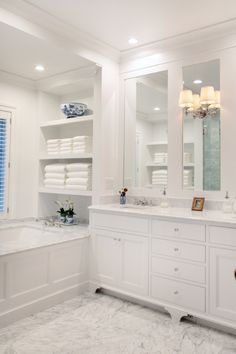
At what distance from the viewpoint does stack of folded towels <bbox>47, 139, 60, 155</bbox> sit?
424cm

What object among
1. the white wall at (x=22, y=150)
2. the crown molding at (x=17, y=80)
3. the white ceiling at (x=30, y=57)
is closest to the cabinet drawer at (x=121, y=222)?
the white wall at (x=22, y=150)

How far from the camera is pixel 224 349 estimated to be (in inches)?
92.5

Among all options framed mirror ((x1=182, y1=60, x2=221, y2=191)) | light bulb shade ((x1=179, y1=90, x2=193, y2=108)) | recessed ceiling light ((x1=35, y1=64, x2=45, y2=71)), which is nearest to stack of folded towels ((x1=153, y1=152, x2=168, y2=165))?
framed mirror ((x1=182, y1=60, x2=221, y2=191))

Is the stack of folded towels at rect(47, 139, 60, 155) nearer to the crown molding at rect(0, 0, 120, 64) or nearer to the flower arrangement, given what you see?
the flower arrangement

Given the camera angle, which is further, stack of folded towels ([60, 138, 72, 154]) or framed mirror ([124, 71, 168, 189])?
stack of folded towels ([60, 138, 72, 154])

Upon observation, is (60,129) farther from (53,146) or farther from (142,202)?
(142,202)

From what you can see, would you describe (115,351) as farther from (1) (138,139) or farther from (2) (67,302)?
(1) (138,139)

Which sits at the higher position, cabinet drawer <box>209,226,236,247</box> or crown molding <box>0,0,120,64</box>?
crown molding <box>0,0,120,64</box>

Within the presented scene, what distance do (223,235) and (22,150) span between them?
2.94 meters

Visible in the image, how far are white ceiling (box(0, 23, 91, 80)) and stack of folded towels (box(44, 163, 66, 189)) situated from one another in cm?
122

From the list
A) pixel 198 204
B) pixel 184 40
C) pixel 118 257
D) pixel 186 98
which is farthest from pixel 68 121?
pixel 198 204

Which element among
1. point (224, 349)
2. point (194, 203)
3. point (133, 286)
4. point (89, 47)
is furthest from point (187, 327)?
point (89, 47)

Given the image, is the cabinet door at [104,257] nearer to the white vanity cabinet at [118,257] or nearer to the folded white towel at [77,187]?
the white vanity cabinet at [118,257]

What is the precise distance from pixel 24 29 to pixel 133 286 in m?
2.69
